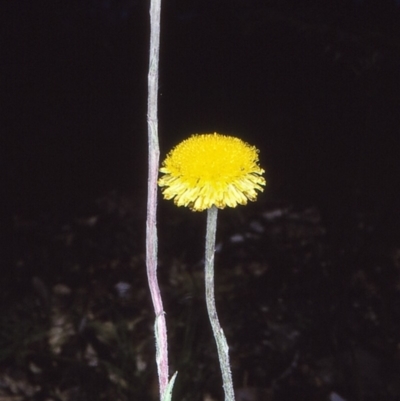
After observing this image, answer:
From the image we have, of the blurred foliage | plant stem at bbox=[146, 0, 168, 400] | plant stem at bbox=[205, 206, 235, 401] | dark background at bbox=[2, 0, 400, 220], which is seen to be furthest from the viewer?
dark background at bbox=[2, 0, 400, 220]

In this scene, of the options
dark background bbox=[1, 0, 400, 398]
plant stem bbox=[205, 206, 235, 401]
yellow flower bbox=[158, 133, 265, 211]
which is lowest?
plant stem bbox=[205, 206, 235, 401]

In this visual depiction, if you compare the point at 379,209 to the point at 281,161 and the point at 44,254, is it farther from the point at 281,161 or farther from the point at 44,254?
the point at 44,254

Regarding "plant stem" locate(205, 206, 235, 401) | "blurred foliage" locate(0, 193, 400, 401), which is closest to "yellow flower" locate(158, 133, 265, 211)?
"plant stem" locate(205, 206, 235, 401)

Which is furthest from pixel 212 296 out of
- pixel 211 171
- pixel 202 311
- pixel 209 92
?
pixel 209 92

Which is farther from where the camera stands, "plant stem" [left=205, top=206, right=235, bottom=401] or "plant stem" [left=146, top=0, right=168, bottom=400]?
"plant stem" [left=205, top=206, right=235, bottom=401]

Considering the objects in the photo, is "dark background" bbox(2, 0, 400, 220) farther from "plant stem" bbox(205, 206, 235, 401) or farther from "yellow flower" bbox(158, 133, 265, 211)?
"plant stem" bbox(205, 206, 235, 401)

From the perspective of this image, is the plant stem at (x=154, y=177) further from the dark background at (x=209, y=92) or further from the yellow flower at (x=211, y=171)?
the dark background at (x=209, y=92)
